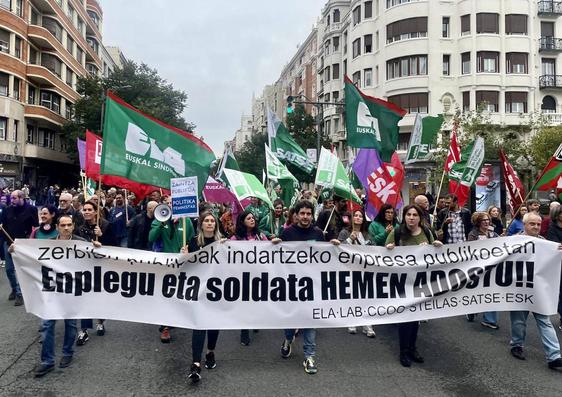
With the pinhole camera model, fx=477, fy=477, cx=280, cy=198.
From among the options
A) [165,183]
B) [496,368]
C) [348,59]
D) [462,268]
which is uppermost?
[348,59]

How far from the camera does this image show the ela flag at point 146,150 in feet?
18.5

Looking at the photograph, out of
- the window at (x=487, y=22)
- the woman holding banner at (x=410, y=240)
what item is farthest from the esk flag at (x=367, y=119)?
the window at (x=487, y=22)

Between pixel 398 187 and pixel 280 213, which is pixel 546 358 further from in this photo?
pixel 280 213

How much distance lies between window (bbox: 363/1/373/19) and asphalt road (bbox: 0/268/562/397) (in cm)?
4109

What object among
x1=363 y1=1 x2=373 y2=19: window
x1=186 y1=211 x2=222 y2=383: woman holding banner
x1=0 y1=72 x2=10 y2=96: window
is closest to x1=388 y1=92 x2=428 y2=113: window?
x1=363 y1=1 x2=373 y2=19: window

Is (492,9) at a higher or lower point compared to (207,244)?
higher

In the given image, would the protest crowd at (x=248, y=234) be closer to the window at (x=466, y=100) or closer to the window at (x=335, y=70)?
the window at (x=466, y=100)

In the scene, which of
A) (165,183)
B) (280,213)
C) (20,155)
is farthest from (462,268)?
(20,155)

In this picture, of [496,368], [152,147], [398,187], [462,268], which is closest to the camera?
[496,368]

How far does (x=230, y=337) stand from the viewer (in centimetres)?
621

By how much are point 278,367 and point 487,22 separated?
39.4 m

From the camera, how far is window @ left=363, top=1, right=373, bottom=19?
42.8 meters

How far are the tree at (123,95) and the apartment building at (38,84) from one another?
7.56 feet

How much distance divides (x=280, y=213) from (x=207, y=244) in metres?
5.09
